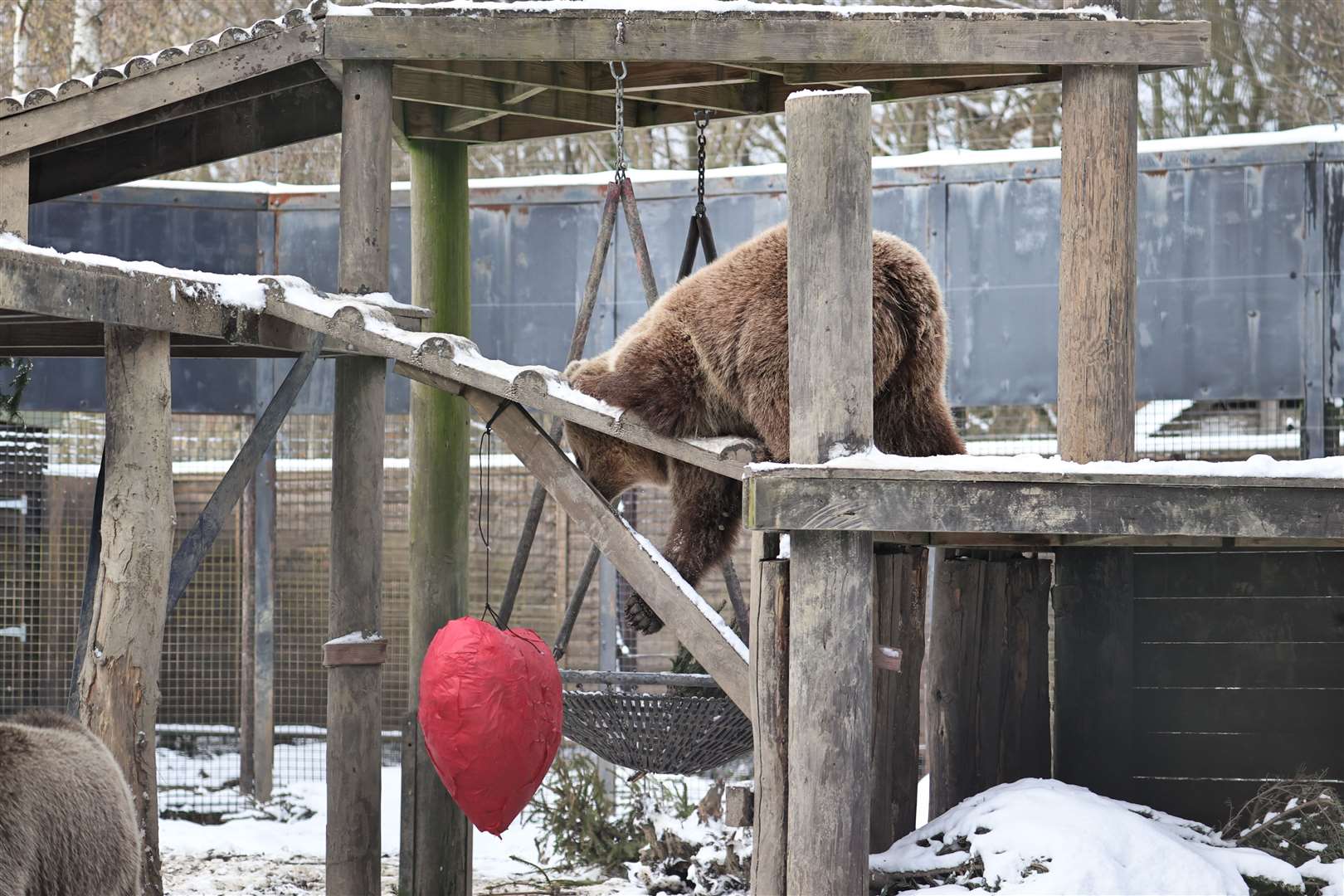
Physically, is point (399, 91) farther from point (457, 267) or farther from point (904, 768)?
point (904, 768)

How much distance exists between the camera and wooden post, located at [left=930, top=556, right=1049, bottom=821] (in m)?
5.97

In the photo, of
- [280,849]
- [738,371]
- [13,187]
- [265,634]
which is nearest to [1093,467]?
[738,371]

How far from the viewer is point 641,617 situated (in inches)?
220

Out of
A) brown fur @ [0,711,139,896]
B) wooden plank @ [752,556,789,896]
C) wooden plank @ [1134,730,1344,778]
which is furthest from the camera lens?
wooden plank @ [1134,730,1344,778]

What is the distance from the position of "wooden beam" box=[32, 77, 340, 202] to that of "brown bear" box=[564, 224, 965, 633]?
162 centimetres

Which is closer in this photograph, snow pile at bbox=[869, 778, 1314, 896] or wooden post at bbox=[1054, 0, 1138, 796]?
snow pile at bbox=[869, 778, 1314, 896]

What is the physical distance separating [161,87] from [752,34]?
83.6 inches

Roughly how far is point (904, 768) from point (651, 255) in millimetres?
4384

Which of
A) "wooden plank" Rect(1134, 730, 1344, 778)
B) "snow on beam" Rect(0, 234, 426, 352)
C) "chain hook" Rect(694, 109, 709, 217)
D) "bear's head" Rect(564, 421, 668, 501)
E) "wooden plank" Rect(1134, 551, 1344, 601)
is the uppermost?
"chain hook" Rect(694, 109, 709, 217)

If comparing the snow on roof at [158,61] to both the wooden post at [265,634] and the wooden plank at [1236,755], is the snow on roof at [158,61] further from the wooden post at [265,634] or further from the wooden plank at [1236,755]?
the wooden plank at [1236,755]

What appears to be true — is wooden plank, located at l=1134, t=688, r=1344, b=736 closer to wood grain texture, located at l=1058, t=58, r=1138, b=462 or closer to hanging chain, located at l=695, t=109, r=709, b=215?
wood grain texture, located at l=1058, t=58, r=1138, b=462

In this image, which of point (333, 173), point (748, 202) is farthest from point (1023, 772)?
point (333, 173)

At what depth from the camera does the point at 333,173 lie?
13.9 m

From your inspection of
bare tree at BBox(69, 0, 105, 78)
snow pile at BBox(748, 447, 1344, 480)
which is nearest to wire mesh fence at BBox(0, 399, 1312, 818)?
bare tree at BBox(69, 0, 105, 78)
